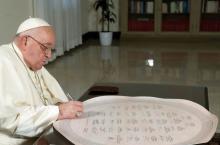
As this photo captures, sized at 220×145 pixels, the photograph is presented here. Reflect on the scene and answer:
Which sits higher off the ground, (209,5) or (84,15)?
(209,5)

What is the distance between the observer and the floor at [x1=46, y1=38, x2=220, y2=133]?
4.73m

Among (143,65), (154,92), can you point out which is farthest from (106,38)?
(154,92)

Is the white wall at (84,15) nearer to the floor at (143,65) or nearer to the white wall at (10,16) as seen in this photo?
the floor at (143,65)

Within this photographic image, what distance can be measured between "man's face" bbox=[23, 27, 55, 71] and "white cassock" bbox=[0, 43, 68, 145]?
0.07 meters

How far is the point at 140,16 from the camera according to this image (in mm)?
8469

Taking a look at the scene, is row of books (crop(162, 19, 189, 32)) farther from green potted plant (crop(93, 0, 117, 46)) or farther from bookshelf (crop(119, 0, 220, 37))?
green potted plant (crop(93, 0, 117, 46))

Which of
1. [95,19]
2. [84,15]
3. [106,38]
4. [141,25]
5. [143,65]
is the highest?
[84,15]

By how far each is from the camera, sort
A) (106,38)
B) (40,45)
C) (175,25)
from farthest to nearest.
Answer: (175,25) < (106,38) < (40,45)

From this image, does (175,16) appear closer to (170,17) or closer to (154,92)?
(170,17)

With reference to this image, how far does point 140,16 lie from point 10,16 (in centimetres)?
433

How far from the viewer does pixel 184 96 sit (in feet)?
5.65

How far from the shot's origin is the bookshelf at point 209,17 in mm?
8195

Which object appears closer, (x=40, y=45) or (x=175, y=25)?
Answer: (x=40, y=45)

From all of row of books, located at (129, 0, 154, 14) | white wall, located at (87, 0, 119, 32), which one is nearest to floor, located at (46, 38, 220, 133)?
white wall, located at (87, 0, 119, 32)
